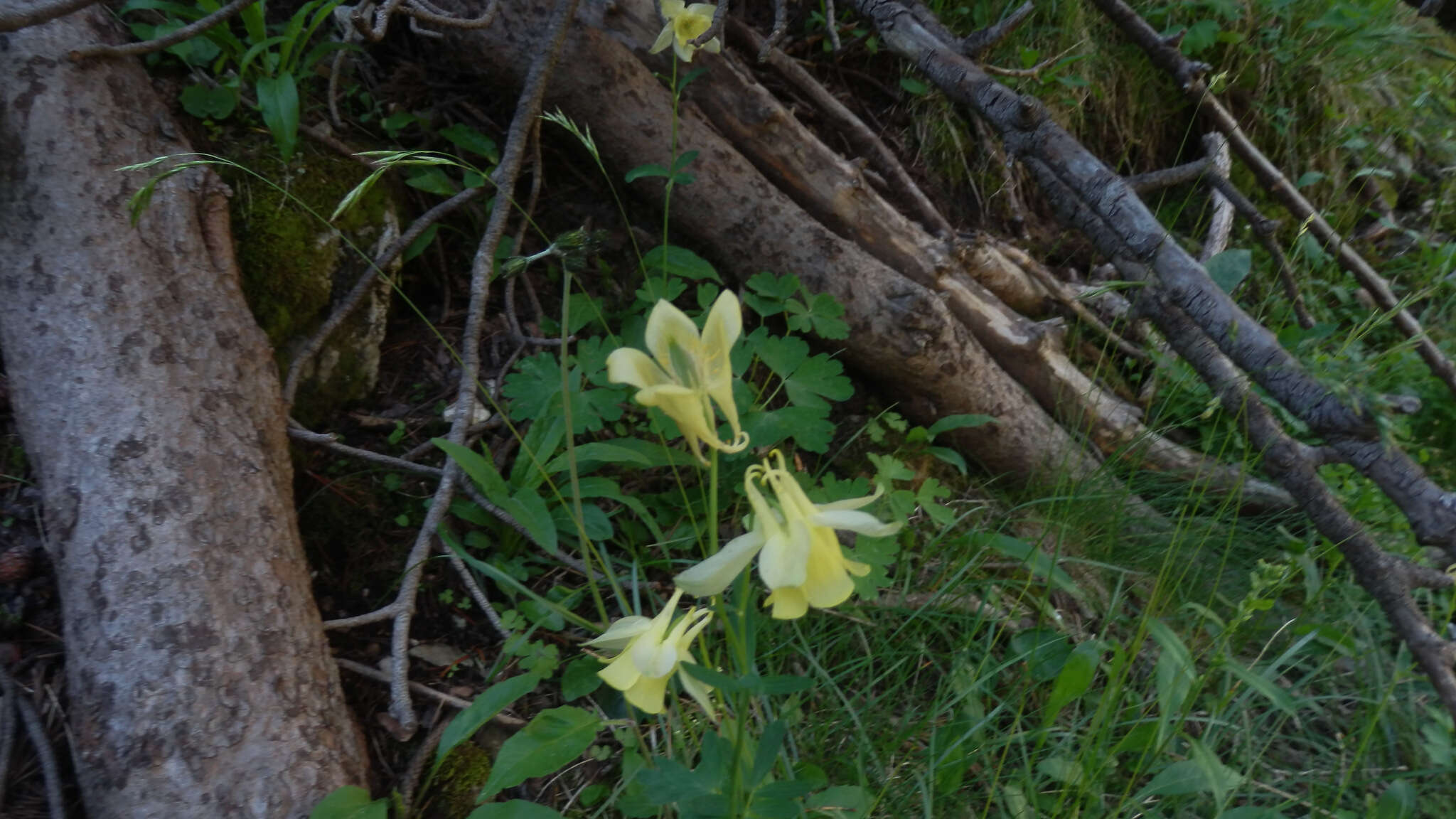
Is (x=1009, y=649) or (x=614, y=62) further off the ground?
(x=614, y=62)

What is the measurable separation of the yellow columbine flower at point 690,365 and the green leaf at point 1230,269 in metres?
1.50

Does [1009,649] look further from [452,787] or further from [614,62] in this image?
[614,62]

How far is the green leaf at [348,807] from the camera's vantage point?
1.26 meters

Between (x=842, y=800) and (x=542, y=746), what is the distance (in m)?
0.46

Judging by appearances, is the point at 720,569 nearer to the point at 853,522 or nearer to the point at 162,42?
the point at 853,522

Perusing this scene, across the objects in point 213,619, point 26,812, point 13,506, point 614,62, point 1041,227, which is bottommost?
point 26,812

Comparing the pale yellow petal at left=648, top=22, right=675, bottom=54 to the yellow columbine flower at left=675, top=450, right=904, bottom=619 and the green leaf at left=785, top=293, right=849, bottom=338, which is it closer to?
the green leaf at left=785, top=293, right=849, bottom=338

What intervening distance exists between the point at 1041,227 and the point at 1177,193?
546 millimetres

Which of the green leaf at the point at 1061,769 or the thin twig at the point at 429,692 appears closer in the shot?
the green leaf at the point at 1061,769

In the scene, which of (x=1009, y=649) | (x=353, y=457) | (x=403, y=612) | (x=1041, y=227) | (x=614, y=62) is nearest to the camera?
(x=403, y=612)

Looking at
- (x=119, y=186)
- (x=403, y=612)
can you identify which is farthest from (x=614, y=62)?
(x=403, y=612)

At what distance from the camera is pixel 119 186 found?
5.54 ft

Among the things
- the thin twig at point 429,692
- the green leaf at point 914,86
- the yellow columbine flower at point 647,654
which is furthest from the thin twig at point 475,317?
the green leaf at point 914,86

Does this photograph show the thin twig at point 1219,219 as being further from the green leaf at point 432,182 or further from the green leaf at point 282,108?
the green leaf at point 282,108
